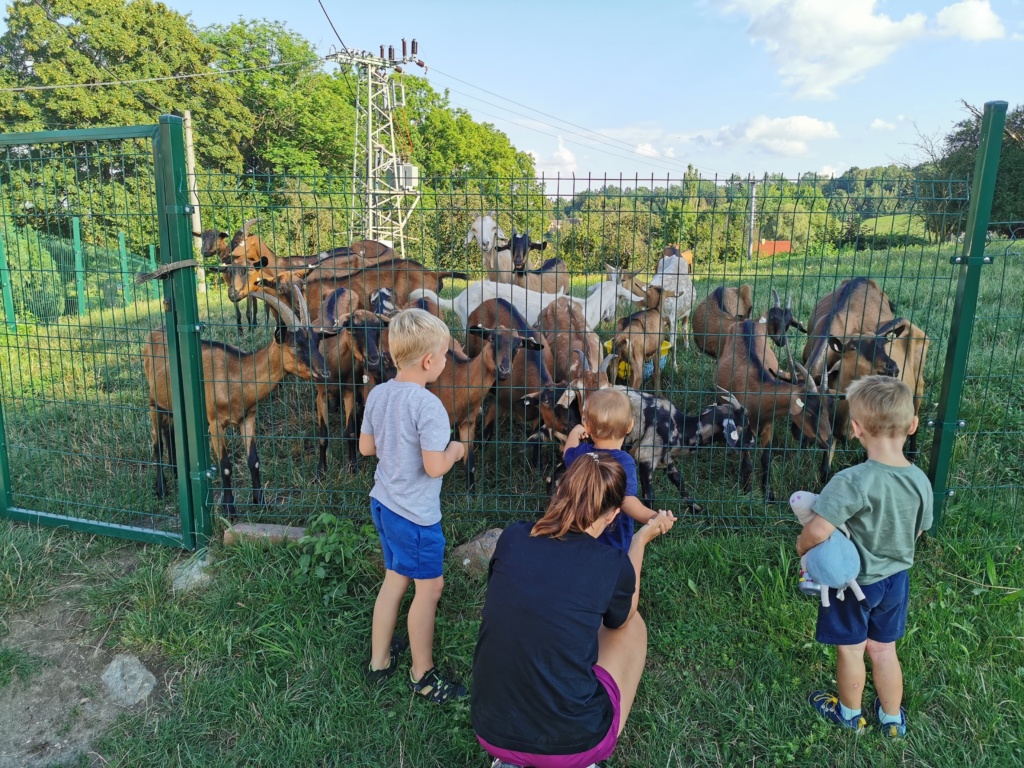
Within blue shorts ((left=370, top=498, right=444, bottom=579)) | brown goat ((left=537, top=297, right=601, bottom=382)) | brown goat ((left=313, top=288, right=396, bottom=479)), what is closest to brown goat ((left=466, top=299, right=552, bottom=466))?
brown goat ((left=537, top=297, right=601, bottom=382))

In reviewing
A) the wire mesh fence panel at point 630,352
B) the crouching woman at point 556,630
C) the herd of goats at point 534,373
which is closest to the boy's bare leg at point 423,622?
the crouching woman at point 556,630

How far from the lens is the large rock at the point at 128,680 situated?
130 inches

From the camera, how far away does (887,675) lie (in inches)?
113

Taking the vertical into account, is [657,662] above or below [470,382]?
below

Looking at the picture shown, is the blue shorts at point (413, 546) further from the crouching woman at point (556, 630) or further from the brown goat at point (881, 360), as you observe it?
the brown goat at point (881, 360)

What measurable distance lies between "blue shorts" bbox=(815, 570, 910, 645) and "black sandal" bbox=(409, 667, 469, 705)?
61.9 inches

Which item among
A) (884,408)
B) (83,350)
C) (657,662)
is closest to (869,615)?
(884,408)

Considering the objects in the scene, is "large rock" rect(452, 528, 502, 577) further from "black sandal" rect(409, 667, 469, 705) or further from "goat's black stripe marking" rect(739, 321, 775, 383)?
"goat's black stripe marking" rect(739, 321, 775, 383)

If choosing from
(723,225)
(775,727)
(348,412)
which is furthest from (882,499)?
(348,412)

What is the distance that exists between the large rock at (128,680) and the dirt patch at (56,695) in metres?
0.03

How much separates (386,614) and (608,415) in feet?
4.41

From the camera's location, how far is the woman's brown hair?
2.41 metres

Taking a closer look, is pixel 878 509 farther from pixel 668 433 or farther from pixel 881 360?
pixel 881 360

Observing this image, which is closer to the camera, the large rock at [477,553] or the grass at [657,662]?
the grass at [657,662]
